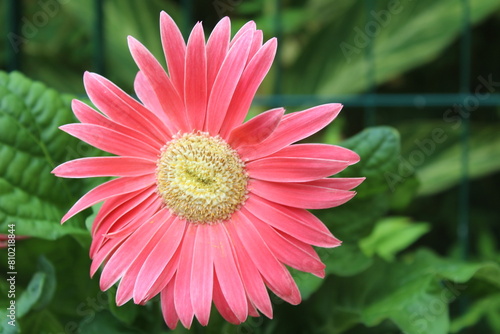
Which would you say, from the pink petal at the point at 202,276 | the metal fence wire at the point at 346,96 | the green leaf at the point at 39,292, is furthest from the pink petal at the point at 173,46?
the metal fence wire at the point at 346,96

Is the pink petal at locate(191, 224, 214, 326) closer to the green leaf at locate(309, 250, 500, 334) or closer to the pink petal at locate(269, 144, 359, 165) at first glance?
the pink petal at locate(269, 144, 359, 165)

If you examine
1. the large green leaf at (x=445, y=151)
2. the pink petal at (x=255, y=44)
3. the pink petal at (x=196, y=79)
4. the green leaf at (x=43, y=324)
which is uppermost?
the pink petal at (x=255, y=44)

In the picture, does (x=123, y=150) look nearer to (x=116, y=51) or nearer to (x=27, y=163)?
(x=27, y=163)

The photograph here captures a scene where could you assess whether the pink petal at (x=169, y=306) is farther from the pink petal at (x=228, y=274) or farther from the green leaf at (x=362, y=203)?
the green leaf at (x=362, y=203)

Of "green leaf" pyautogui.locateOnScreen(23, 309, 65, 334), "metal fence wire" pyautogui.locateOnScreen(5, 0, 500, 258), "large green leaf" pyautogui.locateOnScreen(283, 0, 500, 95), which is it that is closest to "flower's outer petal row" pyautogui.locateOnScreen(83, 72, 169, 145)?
"green leaf" pyautogui.locateOnScreen(23, 309, 65, 334)

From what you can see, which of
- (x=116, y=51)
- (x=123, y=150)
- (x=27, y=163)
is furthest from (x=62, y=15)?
(x=123, y=150)

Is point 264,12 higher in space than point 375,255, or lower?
higher

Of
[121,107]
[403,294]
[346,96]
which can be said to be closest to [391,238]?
[403,294]
